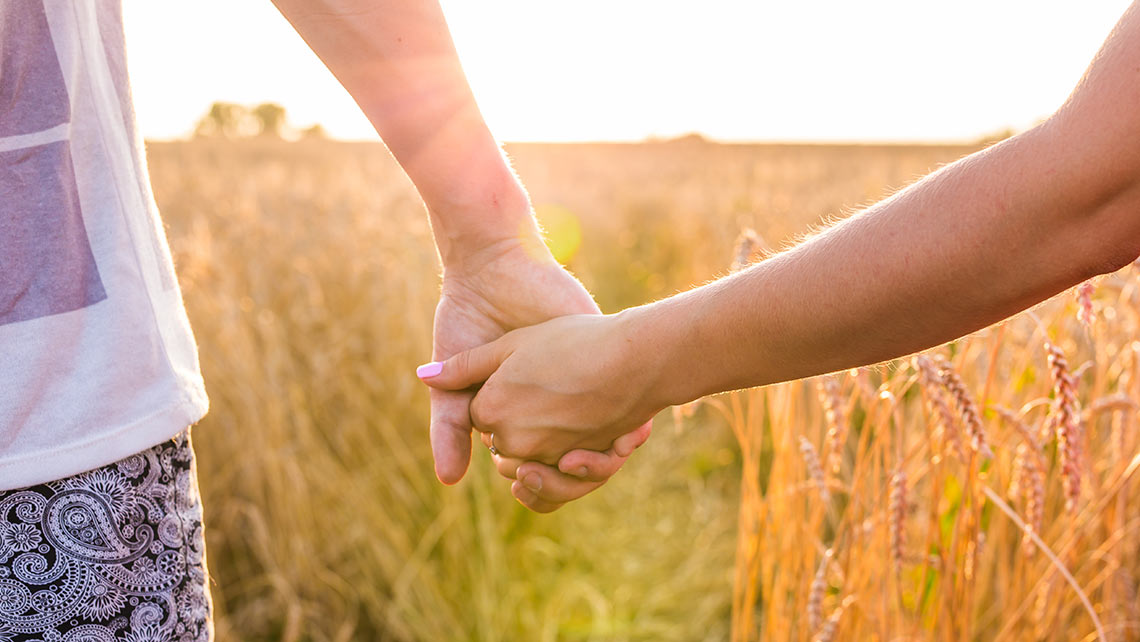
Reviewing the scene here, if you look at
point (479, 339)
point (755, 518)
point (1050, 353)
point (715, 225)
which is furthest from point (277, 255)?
point (715, 225)

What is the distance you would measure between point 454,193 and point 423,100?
16cm

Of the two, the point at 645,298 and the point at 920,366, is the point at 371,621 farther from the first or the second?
the point at 645,298

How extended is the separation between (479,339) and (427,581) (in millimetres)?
1057

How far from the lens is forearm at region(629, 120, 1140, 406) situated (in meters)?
0.66

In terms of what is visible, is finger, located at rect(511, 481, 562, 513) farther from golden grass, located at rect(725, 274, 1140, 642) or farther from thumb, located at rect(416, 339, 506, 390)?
golden grass, located at rect(725, 274, 1140, 642)

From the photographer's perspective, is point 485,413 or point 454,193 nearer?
point 454,193

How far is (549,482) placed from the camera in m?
1.25

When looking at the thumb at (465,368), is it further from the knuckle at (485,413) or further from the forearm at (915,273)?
the forearm at (915,273)

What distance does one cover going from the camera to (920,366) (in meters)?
0.95

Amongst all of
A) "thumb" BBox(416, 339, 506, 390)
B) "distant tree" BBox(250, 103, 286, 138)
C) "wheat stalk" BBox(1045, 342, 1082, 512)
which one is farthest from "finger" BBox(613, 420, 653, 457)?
"distant tree" BBox(250, 103, 286, 138)

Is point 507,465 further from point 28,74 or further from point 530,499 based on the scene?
point 28,74

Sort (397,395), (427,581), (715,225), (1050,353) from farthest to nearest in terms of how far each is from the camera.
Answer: (715,225)
(397,395)
(427,581)
(1050,353)

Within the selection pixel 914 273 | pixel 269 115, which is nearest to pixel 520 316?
pixel 914 273

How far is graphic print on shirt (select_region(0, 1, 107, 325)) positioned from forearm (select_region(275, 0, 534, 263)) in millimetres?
272
